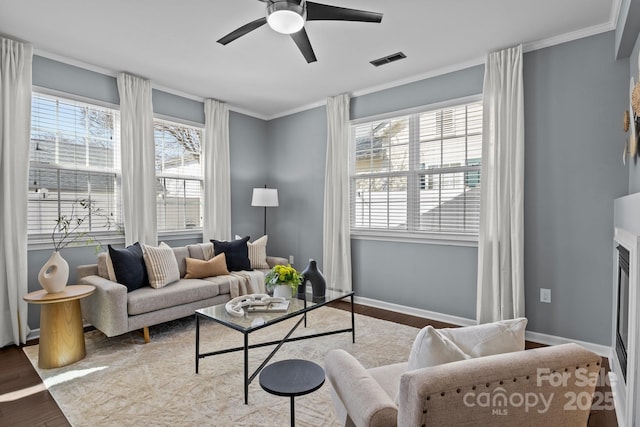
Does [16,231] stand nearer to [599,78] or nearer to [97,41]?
[97,41]

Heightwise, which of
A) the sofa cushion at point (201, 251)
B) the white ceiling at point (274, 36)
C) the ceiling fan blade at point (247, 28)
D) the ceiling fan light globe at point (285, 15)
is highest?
the white ceiling at point (274, 36)

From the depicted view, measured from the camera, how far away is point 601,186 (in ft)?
9.67

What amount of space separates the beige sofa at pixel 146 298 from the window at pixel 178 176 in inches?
27.7

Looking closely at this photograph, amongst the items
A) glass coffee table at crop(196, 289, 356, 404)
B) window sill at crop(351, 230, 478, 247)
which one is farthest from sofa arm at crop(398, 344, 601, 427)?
window sill at crop(351, 230, 478, 247)

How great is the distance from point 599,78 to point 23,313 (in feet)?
17.9

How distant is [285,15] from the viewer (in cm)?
219

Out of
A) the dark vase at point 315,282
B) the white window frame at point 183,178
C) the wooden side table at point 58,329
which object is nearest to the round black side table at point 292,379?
the dark vase at point 315,282

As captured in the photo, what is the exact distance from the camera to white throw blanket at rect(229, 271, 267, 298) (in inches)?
151

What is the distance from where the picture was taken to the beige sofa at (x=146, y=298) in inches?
118

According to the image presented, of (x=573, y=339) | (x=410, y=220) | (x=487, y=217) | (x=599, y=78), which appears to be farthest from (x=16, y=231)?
(x=599, y=78)

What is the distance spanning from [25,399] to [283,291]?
5.96ft

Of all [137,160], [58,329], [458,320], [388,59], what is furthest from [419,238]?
[58,329]

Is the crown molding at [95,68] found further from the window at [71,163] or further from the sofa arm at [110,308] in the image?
the sofa arm at [110,308]

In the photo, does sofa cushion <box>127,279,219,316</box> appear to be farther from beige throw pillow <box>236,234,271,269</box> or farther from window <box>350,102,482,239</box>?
window <box>350,102,482,239</box>
